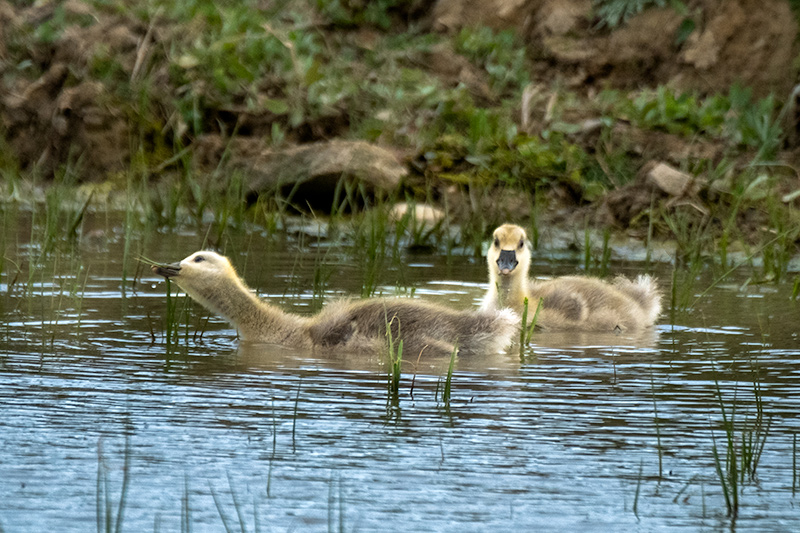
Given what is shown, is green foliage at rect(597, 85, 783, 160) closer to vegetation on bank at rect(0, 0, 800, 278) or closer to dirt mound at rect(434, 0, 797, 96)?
vegetation on bank at rect(0, 0, 800, 278)

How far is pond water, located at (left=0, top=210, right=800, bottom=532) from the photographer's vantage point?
3.74 metres

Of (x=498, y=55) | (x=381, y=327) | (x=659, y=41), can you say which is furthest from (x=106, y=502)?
(x=659, y=41)

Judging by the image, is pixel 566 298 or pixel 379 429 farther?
pixel 566 298

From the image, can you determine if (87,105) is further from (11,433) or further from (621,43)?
(11,433)

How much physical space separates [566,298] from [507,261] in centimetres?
45

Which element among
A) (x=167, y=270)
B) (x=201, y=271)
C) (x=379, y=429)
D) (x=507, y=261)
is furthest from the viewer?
(x=507, y=261)

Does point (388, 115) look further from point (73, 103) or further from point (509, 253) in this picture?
point (509, 253)

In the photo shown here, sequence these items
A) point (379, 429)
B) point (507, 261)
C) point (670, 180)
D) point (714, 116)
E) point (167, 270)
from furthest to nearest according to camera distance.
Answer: point (714, 116), point (670, 180), point (507, 261), point (167, 270), point (379, 429)

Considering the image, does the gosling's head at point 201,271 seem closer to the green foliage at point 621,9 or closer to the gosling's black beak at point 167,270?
the gosling's black beak at point 167,270

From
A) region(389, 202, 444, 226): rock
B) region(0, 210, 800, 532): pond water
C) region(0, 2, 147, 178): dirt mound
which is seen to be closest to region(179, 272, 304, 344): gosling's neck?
region(0, 210, 800, 532): pond water

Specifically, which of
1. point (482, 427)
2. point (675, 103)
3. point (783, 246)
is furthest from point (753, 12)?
point (482, 427)

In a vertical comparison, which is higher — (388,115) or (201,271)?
(388,115)

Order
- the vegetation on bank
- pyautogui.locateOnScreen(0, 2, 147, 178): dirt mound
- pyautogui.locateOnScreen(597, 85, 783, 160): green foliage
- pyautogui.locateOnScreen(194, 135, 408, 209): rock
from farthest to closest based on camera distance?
pyautogui.locateOnScreen(0, 2, 147, 178): dirt mound
pyautogui.locateOnScreen(597, 85, 783, 160): green foliage
pyautogui.locateOnScreen(194, 135, 408, 209): rock
the vegetation on bank

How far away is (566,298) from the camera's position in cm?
766
